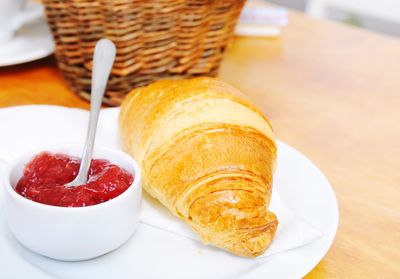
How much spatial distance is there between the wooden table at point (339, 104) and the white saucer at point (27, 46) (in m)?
0.04

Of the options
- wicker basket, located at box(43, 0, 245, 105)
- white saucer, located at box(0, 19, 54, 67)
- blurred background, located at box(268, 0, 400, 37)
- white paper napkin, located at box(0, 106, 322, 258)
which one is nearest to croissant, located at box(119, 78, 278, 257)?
white paper napkin, located at box(0, 106, 322, 258)

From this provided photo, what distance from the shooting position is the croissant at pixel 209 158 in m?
0.60

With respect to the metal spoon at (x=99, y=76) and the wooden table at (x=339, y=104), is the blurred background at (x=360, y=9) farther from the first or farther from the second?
the metal spoon at (x=99, y=76)

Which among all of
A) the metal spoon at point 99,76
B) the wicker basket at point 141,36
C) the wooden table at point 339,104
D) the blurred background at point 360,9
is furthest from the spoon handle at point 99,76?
the blurred background at point 360,9

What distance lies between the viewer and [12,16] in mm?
1126

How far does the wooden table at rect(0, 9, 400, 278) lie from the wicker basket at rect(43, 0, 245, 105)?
0.30 feet

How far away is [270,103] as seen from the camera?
1.08 m

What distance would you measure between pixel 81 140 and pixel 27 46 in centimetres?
42

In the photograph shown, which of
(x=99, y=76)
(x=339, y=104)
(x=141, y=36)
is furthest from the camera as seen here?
(x=339, y=104)

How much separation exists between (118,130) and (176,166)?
20 cm

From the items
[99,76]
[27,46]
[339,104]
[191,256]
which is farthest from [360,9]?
[191,256]

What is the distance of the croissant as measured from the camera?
1.98ft

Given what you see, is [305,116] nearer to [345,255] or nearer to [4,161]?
[345,255]

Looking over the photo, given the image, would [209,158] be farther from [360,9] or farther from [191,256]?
[360,9]
